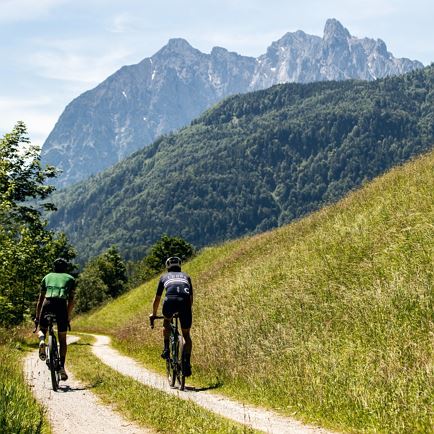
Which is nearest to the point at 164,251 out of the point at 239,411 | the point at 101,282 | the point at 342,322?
the point at 101,282

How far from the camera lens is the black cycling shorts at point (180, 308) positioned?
12.5 m

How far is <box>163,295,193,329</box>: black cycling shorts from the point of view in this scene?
12539 millimetres

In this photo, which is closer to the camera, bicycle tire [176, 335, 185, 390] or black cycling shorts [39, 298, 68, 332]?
bicycle tire [176, 335, 185, 390]

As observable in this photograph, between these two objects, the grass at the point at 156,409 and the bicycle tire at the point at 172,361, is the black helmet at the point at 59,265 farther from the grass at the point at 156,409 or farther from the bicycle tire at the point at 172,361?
the bicycle tire at the point at 172,361

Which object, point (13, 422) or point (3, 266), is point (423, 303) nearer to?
point (13, 422)

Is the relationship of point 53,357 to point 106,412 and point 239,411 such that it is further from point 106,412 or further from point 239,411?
point 239,411

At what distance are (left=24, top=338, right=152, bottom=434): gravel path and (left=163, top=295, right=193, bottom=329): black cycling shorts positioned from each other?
2.51 meters

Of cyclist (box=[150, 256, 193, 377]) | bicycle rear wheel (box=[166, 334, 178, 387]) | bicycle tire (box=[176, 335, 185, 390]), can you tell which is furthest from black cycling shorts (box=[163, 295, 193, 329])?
bicycle rear wheel (box=[166, 334, 178, 387])

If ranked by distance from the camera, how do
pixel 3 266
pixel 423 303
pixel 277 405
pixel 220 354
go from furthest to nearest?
pixel 3 266
pixel 220 354
pixel 423 303
pixel 277 405

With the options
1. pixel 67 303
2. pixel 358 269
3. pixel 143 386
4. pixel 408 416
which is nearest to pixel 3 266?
pixel 67 303

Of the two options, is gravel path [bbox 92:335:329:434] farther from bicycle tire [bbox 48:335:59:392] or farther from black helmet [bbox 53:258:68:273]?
black helmet [bbox 53:258:68:273]

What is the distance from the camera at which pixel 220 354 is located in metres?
14.6

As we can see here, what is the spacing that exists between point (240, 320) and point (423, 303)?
20.5 ft

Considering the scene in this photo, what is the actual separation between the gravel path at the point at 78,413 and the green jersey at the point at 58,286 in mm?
2229
